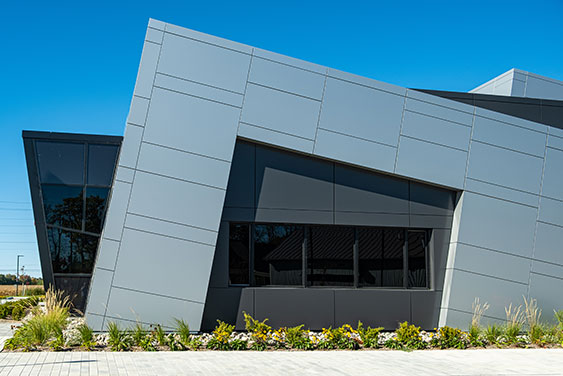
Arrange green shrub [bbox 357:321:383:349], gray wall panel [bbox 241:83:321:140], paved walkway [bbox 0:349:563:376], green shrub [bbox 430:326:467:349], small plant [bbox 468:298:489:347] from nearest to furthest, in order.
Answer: paved walkway [bbox 0:349:563:376] < green shrub [bbox 357:321:383:349] < green shrub [bbox 430:326:467:349] < gray wall panel [bbox 241:83:321:140] < small plant [bbox 468:298:489:347]

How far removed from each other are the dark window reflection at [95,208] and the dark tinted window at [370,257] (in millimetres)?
8832

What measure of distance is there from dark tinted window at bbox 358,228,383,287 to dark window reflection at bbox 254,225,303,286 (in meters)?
1.64

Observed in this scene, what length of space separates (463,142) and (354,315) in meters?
5.46

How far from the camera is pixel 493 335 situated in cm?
1397

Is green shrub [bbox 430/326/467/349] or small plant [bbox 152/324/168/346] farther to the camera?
green shrub [bbox 430/326/467/349]

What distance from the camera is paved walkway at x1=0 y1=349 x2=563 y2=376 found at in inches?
396

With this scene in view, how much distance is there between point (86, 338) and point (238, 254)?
13.7 ft

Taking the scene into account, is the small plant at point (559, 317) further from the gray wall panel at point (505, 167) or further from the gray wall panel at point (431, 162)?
the gray wall panel at point (431, 162)

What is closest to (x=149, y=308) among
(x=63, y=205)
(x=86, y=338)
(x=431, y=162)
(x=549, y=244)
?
(x=86, y=338)

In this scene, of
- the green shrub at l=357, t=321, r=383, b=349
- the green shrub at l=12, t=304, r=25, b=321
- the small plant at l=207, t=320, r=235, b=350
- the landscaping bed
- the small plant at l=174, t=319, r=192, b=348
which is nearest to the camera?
the landscaping bed

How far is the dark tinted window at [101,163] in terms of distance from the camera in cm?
1877

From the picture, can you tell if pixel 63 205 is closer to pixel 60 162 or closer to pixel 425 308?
pixel 60 162

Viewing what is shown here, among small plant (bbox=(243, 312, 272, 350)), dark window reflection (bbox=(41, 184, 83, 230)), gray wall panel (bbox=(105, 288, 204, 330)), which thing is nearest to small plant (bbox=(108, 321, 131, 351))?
gray wall panel (bbox=(105, 288, 204, 330))

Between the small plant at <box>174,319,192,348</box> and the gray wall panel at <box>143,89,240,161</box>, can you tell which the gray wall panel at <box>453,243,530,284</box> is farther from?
the small plant at <box>174,319,192,348</box>
